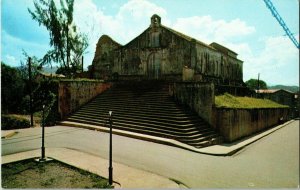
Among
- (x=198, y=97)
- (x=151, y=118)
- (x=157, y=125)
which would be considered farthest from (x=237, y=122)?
(x=151, y=118)

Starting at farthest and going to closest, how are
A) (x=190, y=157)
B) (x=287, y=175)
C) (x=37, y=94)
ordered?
1. (x=37, y=94)
2. (x=190, y=157)
3. (x=287, y=175)

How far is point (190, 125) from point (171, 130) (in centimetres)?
137

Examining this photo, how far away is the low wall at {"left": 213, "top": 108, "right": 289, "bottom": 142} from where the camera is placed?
18.4 metres

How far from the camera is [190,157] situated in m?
13.6

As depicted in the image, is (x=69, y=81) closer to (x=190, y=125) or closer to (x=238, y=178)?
(x=190, y=125)

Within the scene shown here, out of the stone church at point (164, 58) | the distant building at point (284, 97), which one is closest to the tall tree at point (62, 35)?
the stone church at point (164, 58)

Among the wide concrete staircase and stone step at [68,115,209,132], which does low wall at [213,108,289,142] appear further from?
stone step at [68,115,209,132]

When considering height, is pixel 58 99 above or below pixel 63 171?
above

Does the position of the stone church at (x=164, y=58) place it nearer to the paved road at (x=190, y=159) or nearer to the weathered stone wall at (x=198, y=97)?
the weathered stone wall at (x=198, y=97)

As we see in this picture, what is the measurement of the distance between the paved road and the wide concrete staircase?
67.0 inches

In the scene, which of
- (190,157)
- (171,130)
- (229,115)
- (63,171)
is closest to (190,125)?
(171,130)

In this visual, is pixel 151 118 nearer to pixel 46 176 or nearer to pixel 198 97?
pixel 198 97

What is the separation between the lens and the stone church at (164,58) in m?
26.4

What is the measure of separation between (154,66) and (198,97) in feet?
32.4
